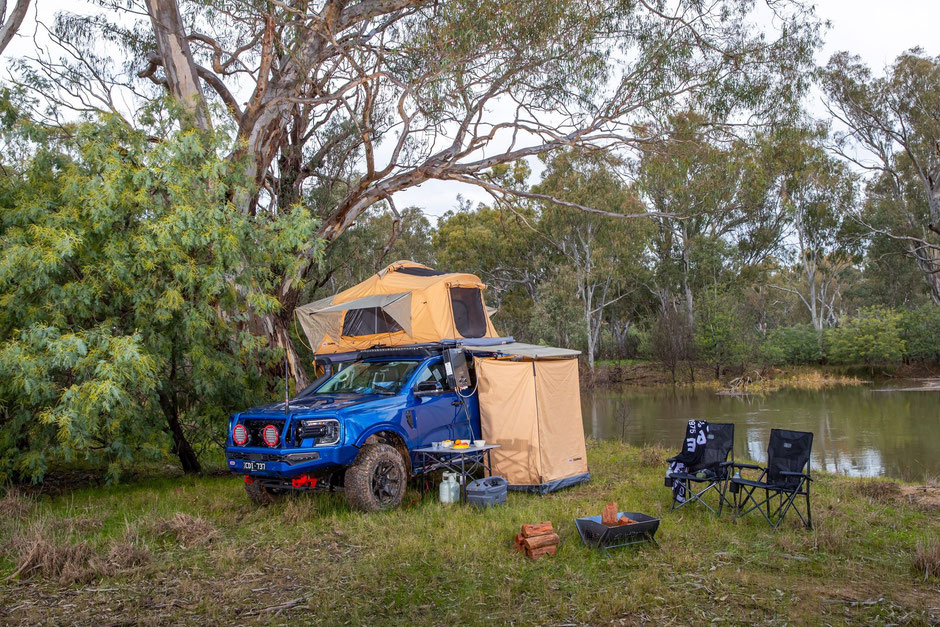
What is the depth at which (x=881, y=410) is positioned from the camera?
1939 cm

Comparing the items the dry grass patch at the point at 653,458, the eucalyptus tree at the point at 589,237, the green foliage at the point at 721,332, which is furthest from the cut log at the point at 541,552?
the green foliage at the point at 721,332

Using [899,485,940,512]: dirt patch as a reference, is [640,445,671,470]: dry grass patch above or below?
above

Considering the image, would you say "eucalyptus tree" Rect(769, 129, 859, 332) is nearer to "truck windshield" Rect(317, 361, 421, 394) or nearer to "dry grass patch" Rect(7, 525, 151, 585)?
"truck windshield" Rect(317, 361, 421, 394)

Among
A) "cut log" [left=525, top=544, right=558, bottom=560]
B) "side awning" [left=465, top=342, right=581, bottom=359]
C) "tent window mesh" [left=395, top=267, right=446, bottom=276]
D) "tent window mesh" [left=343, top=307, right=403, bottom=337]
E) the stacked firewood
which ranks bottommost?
"cut log" [left=525, top=544, right=558, bottom=560]

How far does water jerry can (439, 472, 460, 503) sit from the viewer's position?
22.6 ft

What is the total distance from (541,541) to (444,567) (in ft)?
2.33

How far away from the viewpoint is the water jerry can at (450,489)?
6.90m

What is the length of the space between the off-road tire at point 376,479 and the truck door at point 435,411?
0.41 m

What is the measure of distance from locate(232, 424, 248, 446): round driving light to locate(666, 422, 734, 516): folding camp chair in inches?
151

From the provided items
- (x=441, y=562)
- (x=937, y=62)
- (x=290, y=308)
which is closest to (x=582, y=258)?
(x=937, y=62)

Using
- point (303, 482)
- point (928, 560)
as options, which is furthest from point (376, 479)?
point (928, 560)

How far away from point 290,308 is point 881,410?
15830 mm

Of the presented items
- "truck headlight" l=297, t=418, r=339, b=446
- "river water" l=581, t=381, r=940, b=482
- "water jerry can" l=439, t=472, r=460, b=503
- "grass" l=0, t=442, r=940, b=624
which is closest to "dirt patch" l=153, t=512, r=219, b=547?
"grass" l=0, t=442, r=940, b=624

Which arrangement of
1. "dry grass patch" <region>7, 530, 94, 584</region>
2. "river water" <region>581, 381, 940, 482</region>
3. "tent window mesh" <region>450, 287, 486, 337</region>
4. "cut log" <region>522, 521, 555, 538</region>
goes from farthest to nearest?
"river water" <region>581, 381, 940, 482</region>
"tent window mesh" <region>450, 287, 486, 337</region>
"cut log" <region>522, 521, 555, 538</region>
"dry grass patch" <region>7, 530, 94, 584</region>
